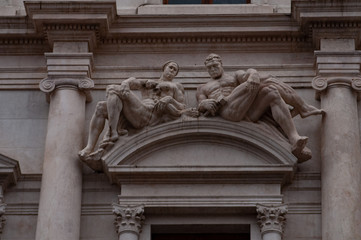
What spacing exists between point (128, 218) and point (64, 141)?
5.52ft

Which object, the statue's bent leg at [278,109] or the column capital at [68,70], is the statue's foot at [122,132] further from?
the statue's bent leg at [278,109]

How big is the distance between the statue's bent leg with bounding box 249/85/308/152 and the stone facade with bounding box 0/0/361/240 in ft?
0.42

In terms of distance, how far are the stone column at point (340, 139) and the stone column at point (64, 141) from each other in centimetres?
378

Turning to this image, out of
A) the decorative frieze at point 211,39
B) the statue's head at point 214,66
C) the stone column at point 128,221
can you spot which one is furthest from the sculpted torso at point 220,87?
the stone column at point 128,221

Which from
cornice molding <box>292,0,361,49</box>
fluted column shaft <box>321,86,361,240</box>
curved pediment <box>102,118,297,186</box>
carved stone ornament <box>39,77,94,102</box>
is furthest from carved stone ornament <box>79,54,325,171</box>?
cornice molding <box>292,0,361,49</box>

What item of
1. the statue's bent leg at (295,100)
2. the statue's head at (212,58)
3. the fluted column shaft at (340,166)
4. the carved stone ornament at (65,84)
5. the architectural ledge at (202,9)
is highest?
the architectural ledge at (202,9)

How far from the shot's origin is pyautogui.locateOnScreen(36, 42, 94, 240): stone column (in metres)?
20.2

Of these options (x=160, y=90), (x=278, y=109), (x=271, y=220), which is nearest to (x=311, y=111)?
(x=278, y=109)

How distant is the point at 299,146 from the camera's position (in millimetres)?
20453

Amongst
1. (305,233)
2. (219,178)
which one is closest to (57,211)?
(219,178)

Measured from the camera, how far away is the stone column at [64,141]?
2016 centimetres

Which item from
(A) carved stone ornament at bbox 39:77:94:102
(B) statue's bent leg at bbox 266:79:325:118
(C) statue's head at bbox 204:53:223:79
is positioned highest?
(C) statue's head at bbox 204:53:223:79

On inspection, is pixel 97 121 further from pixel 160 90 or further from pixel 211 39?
pixel 211 39

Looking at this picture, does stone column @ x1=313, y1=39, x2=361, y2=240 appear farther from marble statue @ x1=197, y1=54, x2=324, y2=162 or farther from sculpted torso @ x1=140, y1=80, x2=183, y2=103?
sculpted torso @ x1=140, y1=80, x2=183, y2=103
